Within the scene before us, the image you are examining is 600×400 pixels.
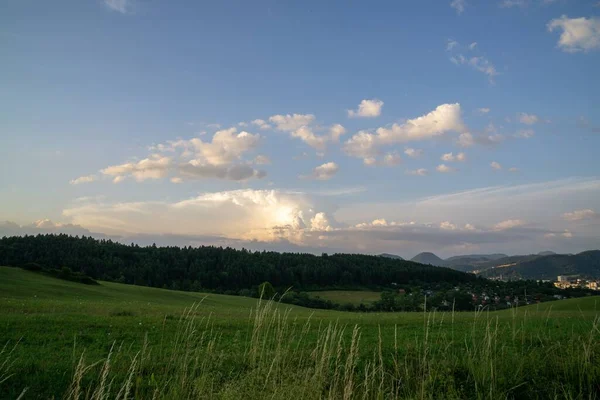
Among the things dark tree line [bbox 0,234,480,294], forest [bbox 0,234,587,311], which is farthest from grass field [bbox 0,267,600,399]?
dark tree line [bbox 0,234,480,294]

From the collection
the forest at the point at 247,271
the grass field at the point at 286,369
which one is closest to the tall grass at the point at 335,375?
the grass field at the point at 286,369

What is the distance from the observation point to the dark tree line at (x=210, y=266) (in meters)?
93.8

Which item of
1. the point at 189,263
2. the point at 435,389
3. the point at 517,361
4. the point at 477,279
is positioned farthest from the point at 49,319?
the point at 477,279

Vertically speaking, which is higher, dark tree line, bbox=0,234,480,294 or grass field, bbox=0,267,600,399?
grass field, bbox=0,267,600,399

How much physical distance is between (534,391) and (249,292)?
285ft

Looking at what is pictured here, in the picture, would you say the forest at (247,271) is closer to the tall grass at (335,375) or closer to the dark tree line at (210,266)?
the dark tree line at (210,266)

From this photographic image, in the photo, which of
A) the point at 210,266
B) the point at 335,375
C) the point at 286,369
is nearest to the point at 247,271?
the point at 210,266

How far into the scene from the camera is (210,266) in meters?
116

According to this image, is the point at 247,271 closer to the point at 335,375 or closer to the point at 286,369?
the point at 286,369

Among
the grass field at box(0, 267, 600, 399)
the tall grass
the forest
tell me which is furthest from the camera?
the forest

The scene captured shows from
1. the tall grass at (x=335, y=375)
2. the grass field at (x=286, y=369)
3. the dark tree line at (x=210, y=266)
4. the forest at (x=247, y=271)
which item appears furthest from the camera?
the dark tree line at (x=210, y=266)

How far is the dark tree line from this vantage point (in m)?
93.8

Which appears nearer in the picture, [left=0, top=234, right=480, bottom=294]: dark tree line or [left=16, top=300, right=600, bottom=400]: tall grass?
[left=16, top=300, right=600, bottom=400]: tall grass

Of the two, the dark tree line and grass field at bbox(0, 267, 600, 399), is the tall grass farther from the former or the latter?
the dark tree line
